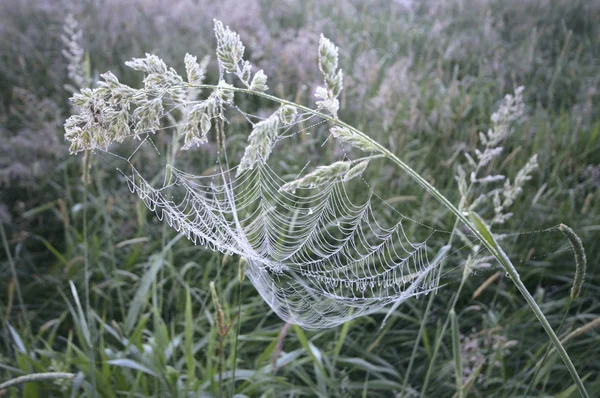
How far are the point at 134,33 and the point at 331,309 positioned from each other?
13.4 ft

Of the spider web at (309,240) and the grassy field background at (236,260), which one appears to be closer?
the spider web at (309,240)

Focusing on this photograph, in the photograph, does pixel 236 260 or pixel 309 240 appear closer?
pixel 309 240

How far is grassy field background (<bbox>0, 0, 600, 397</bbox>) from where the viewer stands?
92.8 inches

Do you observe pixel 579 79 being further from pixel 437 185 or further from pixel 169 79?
pixel 169 79

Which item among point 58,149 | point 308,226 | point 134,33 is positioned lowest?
point 308,226

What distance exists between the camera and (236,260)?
2.97 m

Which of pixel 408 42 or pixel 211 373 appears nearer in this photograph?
pixel 211 373

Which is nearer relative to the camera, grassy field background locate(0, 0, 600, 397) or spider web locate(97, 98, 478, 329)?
spider web locate(97, 98, 478, 329)

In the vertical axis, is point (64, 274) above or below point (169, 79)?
below

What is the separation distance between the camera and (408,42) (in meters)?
5.62

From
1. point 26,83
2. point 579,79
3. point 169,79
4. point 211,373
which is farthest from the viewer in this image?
point 579,79

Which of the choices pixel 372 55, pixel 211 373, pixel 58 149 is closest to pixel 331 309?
pixel 211 373

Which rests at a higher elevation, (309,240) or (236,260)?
(309,240)

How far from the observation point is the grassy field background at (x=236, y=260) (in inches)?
92.8
